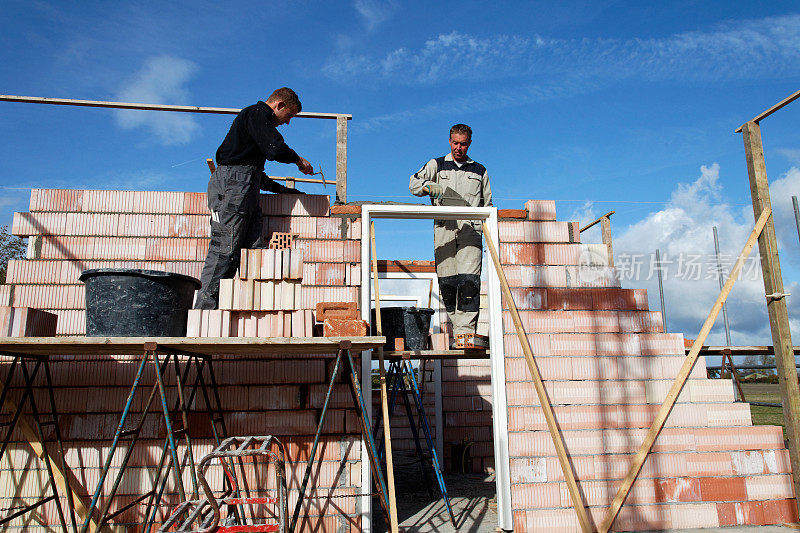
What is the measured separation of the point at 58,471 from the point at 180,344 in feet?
6.12

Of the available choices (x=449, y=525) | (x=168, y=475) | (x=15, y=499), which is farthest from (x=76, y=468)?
(x=449, y=525)

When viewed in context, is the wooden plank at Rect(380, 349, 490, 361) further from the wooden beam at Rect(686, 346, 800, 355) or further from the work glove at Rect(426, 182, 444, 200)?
the wooden beam at Rect(686, 346, 800, 355)

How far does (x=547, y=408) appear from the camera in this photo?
14.9 ft

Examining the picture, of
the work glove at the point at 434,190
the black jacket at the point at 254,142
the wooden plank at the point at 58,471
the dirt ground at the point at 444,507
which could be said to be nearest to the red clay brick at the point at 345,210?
the black jacket at the point at 254,142

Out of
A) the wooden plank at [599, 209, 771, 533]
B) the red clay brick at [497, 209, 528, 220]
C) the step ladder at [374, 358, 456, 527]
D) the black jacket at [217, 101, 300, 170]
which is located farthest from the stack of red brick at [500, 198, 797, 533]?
the black jacket at [217, 101, 300, 170]

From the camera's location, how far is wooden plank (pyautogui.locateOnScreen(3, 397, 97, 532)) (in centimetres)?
435

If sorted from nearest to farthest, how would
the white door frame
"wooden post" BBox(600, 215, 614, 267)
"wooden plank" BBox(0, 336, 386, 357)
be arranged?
"wooden plank" BBox(0, 336, 386, 357) < the white door frame < "wooden post" BBox(600, 215, 614, 267)

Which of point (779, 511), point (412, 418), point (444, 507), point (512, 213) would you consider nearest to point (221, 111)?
point (512, 213)

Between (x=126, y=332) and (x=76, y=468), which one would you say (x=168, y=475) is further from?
(x=126, y=332)

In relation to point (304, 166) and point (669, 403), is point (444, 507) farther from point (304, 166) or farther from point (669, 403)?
point (304, 166)

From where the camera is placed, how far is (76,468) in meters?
4.48

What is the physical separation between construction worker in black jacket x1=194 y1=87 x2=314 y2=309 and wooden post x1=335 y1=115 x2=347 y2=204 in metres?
0.57

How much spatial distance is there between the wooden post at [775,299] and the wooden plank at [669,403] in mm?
300

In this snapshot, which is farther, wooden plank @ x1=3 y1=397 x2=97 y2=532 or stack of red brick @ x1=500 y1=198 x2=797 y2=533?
stack of red brick @ x1=500 y1=198 x2=797 y2=533
